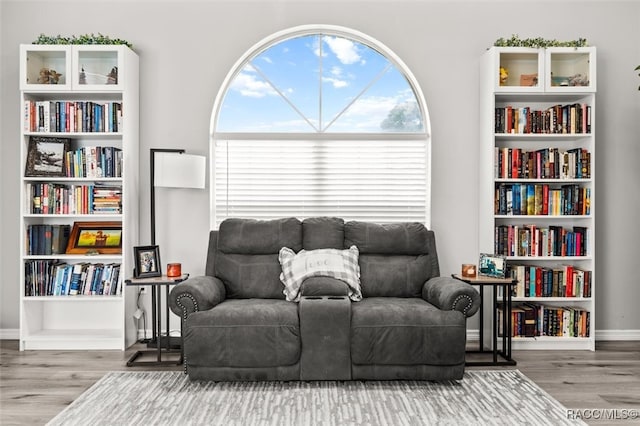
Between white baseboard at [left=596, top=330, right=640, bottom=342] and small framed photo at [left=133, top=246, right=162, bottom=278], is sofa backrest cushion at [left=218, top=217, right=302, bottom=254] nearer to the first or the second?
small framed photo at [left=133, top=246, right=162, bottom=278]

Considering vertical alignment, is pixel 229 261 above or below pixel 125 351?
above

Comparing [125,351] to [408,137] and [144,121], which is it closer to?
[144,121]

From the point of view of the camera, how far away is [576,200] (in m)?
4.30

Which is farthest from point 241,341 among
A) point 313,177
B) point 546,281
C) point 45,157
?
point 546,281

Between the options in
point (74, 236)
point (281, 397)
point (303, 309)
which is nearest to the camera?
point (281, 397)

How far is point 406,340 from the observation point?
334cm

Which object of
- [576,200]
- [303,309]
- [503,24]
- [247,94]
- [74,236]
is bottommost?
[303,309]

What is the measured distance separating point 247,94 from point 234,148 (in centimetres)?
50

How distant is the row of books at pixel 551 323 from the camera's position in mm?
4277

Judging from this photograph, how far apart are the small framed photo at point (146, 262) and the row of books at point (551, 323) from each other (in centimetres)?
284

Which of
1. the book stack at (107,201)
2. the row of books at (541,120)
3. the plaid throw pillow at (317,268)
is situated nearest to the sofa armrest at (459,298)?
the plaid throw pillow at (317,268)

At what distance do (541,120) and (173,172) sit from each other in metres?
3.03

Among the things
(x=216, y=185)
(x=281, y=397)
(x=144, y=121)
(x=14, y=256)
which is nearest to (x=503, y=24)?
(x=216, y=185)

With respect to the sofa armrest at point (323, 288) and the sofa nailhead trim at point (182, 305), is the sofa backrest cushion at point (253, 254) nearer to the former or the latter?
the sofa armrest at point (323, 288)
